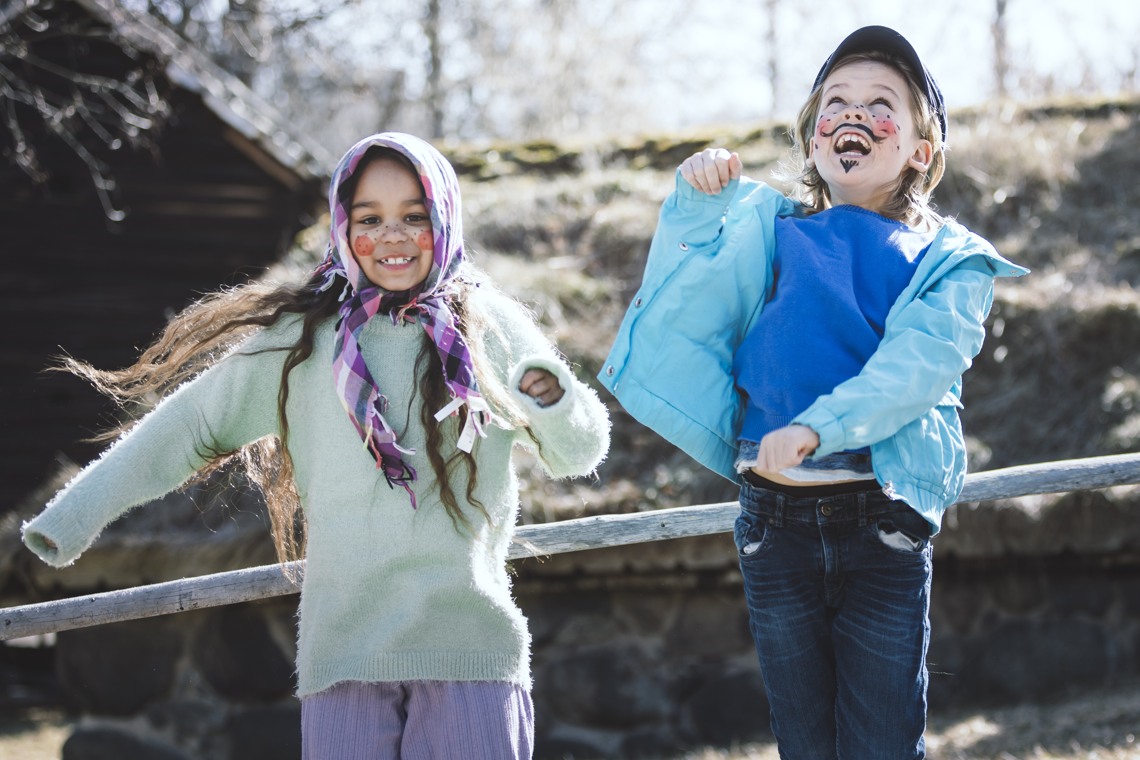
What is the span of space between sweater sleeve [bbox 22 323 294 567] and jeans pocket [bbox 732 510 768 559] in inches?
40.1

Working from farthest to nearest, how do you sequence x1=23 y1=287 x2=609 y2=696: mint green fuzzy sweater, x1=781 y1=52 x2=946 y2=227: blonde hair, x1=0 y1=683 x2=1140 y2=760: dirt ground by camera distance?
x1=0 y1=683 x2=1140 y2=760: dirt ground < x1=781 y1=52 x2=946 y2=227: blonde hair < x1=23 y1=287 x2=609 y2=696: mint green fuzzy sweater

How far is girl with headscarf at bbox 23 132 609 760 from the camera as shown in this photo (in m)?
2.43

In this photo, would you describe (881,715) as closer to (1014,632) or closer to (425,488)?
(425,488)

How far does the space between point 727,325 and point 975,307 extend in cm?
51

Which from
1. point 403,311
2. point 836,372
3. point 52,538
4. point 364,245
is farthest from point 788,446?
point 52,538

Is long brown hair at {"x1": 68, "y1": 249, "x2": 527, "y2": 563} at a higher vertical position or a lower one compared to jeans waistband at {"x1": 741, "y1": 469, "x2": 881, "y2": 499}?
higher

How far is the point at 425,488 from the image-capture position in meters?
2.53

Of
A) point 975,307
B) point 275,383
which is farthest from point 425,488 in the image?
point 975,307

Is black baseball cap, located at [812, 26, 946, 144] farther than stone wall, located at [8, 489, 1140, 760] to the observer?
No

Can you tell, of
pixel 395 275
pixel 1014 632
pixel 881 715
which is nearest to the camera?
pixel 881 715

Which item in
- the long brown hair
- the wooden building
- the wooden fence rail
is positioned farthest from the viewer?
the wooden building

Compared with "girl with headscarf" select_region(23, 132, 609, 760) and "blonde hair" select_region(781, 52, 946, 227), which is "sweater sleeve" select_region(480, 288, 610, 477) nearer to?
"girl with headscarf" select_region(23, 132, 609, 760)

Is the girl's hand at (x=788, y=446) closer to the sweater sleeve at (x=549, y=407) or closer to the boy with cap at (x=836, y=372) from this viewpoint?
the boy with cap at (x=836, y=372)

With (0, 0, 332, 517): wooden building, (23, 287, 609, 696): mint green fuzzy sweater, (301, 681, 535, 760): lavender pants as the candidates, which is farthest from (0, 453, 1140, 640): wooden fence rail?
(0, 0, 332, 517): wooden building
